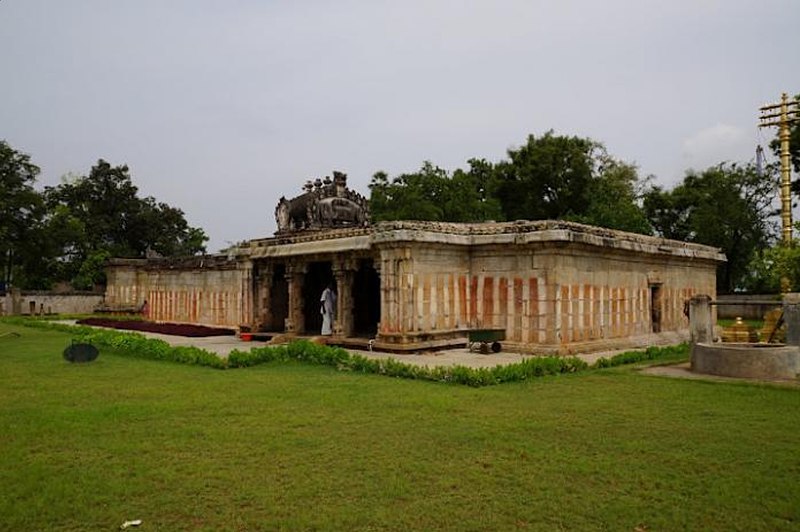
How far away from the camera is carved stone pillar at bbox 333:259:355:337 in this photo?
19.6 metres

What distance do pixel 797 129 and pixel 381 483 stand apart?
38983mm

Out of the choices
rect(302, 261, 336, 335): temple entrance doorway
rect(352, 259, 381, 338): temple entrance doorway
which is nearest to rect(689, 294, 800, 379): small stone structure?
rect(352, 259, 381, 338): temple entrance doorway

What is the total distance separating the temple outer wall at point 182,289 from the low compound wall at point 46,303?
8265 millimetres

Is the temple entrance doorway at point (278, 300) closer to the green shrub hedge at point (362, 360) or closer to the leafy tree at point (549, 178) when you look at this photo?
the green shrub hedge at point (362, 360)

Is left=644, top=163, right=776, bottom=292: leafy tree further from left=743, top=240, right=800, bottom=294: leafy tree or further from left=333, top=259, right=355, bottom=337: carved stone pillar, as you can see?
left=333, top=259, right=355, bottom=337: carved stone pillar

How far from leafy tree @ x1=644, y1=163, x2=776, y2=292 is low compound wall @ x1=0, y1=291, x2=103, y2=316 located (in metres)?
38.3

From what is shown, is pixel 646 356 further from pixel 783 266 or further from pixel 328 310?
pixel 783 266

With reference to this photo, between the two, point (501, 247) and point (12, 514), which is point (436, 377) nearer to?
point (501, 247)

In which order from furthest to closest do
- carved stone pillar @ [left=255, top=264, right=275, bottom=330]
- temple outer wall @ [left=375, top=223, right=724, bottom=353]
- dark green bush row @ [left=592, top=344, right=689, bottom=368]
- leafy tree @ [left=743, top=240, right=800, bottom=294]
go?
leafy tree @ [left=743, top=240, right=800, bottom=294] < carved stone pillar @ [left=255, top=264, right=275, bottom=330] < temple outer wall @ [left=375, top=223, right=724, bottom=353] < dark green bush row @ [left=592, top=344, right=689, bottom=368]

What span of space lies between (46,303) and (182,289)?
15.2 m

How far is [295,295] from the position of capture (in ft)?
71.1

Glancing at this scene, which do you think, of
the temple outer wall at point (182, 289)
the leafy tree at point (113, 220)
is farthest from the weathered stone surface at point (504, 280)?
the leafy tree at point (113, 220)

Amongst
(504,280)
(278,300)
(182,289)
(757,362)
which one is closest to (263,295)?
(278,300)

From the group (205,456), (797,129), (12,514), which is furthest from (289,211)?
(797,129)
